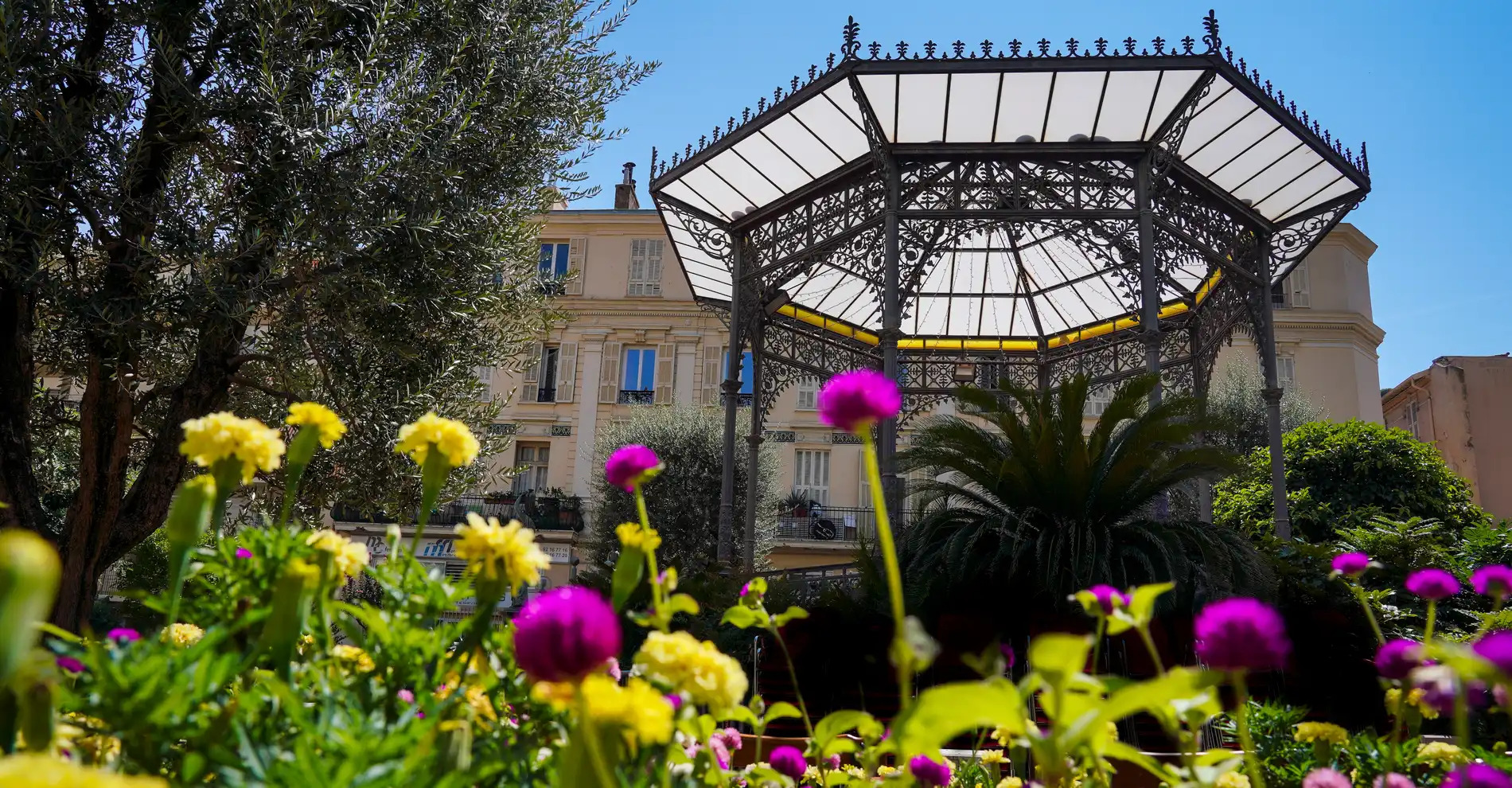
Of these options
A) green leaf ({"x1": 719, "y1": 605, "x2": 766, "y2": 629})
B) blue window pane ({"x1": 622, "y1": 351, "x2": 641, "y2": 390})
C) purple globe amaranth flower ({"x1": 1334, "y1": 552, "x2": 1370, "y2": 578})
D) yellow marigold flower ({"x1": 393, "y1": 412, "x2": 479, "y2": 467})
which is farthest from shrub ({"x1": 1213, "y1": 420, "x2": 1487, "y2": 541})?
blue window pane ({"x1": 622, "y1": 351, "x2": 641, "y2": 390})

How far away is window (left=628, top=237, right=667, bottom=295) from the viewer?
74.5ft

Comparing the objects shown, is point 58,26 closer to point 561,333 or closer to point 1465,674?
point 1465,674

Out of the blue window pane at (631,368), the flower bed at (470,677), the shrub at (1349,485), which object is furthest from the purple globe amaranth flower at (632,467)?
the blue window pane at (631,368)

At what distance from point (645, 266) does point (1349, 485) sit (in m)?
15.9

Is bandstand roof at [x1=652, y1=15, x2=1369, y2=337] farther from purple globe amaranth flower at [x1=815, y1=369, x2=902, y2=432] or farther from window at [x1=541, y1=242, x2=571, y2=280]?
window at [x1=541, y1=242, x2=571, y2=280]

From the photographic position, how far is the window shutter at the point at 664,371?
21.7m

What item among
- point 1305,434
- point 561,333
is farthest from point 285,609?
point 561,333

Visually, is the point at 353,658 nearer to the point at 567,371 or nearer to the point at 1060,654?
the point at 1060,654

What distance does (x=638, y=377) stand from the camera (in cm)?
2208

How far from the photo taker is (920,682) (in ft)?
17.4

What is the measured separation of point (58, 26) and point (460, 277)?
2.32 m

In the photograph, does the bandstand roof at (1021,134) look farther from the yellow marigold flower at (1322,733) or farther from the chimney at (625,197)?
the chimney at (625,197)

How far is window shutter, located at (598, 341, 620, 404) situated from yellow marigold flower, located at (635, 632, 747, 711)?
20960 mm

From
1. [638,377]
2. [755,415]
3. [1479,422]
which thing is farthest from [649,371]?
[1479,422]
